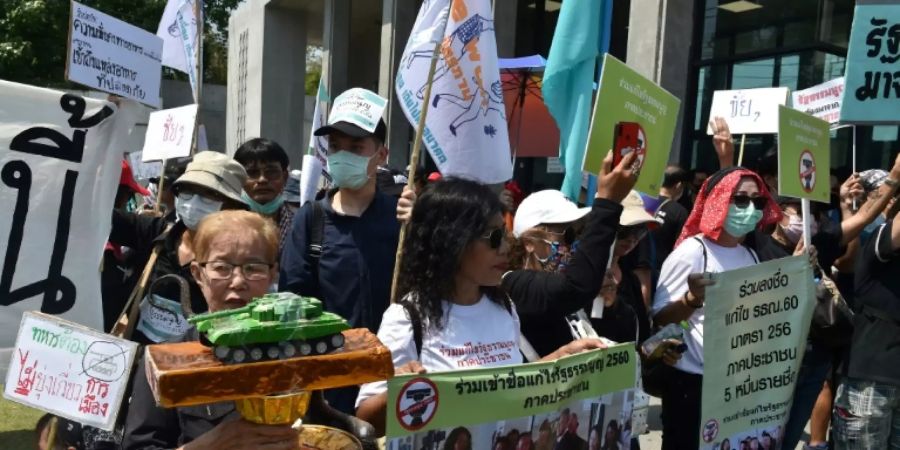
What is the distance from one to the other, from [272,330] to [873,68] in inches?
129

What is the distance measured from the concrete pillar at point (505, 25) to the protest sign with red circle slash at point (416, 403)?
378 inches

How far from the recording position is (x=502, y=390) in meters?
2.18

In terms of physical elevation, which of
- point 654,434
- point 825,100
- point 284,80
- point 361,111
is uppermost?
point 284,80

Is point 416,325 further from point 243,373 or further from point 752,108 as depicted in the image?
point 752,108

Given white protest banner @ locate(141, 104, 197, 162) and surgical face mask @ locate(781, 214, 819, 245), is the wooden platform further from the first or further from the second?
white protest banner @ locate(141, 104, 197, 162)

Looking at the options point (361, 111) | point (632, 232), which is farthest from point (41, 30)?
point (632, 232)

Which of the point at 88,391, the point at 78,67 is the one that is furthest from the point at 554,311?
the point at 78,67

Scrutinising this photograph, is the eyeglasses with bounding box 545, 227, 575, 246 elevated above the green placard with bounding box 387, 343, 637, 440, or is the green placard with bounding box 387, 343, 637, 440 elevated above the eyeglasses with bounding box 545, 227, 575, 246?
the eyeglasses with bounding box 545, 227, 575, 246

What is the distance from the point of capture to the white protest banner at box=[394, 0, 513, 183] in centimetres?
363

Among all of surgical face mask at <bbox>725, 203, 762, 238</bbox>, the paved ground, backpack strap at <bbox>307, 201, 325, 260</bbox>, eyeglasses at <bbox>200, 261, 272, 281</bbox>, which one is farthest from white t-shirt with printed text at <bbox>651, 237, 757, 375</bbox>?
eyeglasses at <bbox>200, 261, 272, 281</bbox>

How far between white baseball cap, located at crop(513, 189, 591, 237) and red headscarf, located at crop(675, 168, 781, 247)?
2.82 ft

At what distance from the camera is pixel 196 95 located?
5754mm

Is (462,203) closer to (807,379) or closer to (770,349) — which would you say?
(770,349)

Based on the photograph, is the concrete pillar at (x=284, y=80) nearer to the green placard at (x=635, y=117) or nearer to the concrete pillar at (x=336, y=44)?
the concrete pillar at (x=336, y=44)
